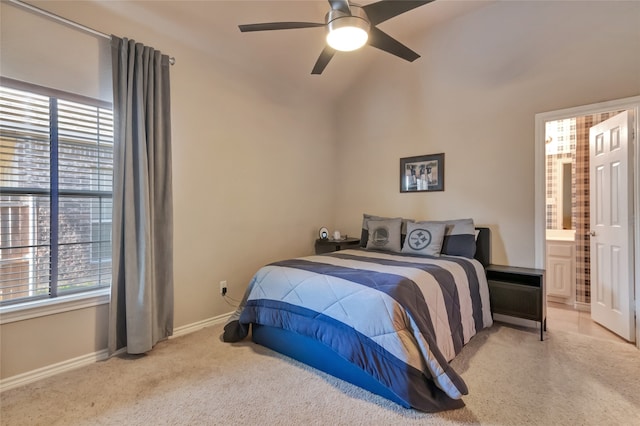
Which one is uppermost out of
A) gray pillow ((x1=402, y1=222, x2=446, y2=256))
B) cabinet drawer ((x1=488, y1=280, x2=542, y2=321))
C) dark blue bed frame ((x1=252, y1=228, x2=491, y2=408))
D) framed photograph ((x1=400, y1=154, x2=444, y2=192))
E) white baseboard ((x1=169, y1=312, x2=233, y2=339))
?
framed photograph ((x1=400, y1=154, x2=444, y2=192))

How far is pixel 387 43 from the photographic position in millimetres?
2355

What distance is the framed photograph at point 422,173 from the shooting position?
3693 mm

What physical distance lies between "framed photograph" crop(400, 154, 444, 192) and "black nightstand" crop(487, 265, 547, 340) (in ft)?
3.78

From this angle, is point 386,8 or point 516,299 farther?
point 516,299

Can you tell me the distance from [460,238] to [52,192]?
138 inches

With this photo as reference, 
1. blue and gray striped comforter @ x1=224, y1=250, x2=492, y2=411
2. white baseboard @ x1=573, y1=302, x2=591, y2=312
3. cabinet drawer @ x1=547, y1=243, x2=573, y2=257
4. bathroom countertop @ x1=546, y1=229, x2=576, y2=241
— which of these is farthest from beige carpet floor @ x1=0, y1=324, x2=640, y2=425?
bathroom countertop @ x1=546, y1=229, x2=576, y2=241

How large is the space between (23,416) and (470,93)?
4.46 metres

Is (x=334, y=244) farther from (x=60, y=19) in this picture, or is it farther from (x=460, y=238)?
(x=60, y=19)

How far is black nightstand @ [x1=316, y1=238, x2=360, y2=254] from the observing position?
4.03 m

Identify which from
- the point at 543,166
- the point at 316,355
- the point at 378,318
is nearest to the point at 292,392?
the point at 316,355

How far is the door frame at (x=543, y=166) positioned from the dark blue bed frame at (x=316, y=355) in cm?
221

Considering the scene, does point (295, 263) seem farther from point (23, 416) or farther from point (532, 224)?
point (532, 224)

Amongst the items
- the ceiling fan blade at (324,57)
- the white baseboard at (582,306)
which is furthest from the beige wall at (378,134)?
the white baseboard at (582,306)

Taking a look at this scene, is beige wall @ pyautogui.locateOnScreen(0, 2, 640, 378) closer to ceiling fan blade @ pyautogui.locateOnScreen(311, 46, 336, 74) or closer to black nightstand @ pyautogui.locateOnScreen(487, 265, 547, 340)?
black nightstand @ pyautogui.locateOnScreen(487, 265, 547, 340)
